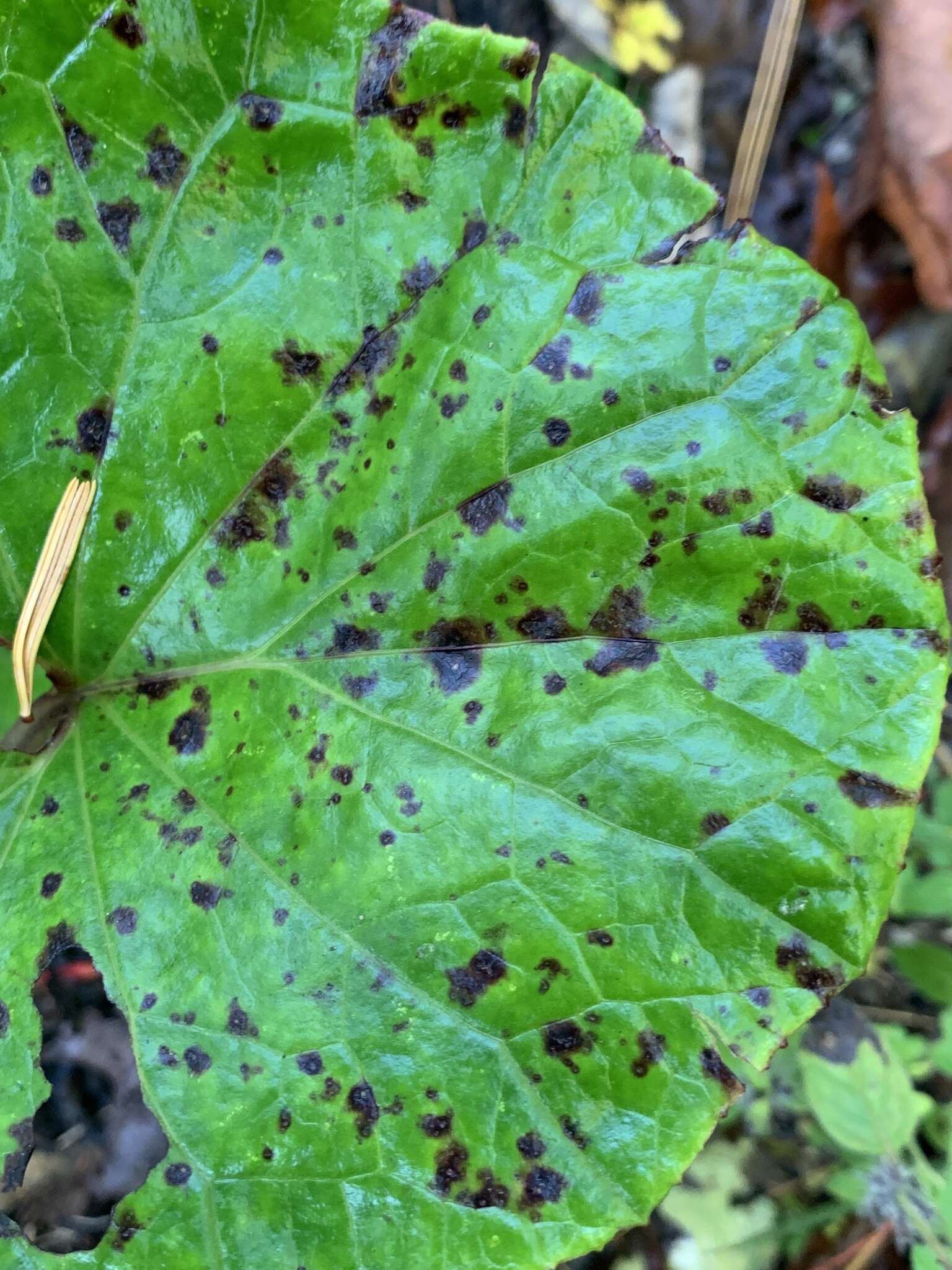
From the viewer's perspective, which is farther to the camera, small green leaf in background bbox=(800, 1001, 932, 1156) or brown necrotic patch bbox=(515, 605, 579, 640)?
small green leaf in background bbox=(800, 1001, 932, 1156)

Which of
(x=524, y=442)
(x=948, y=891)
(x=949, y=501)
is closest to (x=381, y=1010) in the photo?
(x=524, y=442)

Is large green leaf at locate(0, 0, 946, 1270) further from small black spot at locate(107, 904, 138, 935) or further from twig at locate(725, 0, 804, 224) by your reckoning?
twig at locate(725, 0, 804, 224)

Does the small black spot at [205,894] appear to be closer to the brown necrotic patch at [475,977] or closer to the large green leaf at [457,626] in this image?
the large green leaf at [457,626]

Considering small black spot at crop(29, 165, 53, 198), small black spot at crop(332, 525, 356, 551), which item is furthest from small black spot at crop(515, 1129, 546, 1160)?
small black spot at crop(29, 165, 53, 198)

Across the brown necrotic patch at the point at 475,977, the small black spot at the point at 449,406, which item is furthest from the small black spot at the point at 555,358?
the brown necrotic patch at the point at 475,977

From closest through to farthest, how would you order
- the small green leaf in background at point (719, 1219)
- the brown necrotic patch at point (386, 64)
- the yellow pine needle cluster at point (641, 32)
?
the brown necrotic patch at point (386, 64), the small green leaf in background at point (719, 1219), the yellow pine needle cluster at point (641, 32)

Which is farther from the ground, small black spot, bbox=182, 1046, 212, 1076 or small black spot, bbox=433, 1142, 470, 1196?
small black spot, bbox=182, 1046, 212, 1076
